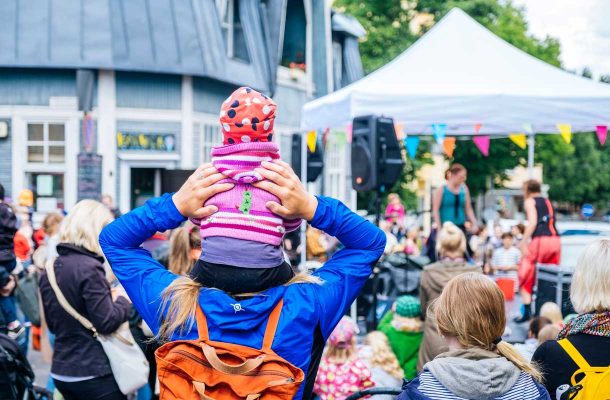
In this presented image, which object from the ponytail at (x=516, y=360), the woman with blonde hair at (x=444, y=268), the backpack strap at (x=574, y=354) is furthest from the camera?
the woman with blonde hair at (x=444, y=268)

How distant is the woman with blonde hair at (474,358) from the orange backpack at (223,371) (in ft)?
1.74

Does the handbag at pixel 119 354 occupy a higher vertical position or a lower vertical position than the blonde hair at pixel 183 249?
lower

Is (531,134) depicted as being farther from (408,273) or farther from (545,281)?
(545,281)

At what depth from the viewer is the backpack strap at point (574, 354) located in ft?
10.1

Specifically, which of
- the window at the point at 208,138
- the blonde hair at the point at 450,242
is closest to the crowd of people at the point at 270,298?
the blonde hair at the point at 450,242

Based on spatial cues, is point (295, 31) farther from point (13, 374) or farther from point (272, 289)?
point (272, 289)

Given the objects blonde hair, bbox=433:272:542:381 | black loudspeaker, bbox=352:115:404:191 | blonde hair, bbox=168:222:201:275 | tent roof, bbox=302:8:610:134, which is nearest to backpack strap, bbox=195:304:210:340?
blonde hair, bbox=433:272:542:381

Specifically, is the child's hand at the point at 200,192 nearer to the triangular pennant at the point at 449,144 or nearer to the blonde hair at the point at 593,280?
the blonde hair at the point at 593,280

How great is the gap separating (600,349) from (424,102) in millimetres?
5436

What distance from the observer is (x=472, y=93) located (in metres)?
8.32

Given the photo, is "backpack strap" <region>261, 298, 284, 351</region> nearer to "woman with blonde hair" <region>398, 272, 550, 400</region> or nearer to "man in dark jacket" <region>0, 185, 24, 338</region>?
"woman with blonde hair" <region>398, 272, 550, 400</region>

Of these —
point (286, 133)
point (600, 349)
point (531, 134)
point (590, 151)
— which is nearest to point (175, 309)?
point (600, 349)

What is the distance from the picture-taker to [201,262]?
240 centimetres

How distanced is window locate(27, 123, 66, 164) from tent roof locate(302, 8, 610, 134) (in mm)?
7249
